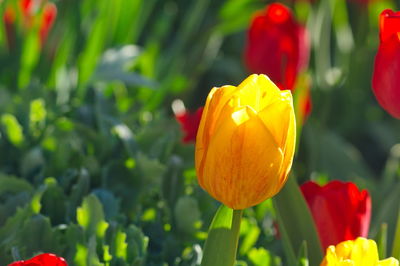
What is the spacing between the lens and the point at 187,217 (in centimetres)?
115

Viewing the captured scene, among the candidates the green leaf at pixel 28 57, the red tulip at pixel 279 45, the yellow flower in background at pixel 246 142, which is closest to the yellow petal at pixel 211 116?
the yellow flower in background at pixel 246 142

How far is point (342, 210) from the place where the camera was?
1.01m

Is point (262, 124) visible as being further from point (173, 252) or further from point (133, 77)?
point (133, 77)

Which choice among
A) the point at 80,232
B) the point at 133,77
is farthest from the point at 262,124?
the point at 133,77

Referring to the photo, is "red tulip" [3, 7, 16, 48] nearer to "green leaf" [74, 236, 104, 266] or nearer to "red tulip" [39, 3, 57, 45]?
"red tulip" [39, 3, 57, 45]

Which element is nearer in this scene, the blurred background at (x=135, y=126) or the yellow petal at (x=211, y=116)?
the yellow petal at (x=211, y=116)

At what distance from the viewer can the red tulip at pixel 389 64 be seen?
912mm

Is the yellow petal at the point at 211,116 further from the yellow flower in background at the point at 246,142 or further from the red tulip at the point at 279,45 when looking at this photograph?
the red tulip at the point at 279,45

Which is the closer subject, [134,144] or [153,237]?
[153,237]

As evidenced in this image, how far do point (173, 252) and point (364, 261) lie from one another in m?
0.38

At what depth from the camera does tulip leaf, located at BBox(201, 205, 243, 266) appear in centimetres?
85

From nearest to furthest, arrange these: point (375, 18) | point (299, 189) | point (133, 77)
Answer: point (299, 189) < point (133, 77) < point (375, 18)

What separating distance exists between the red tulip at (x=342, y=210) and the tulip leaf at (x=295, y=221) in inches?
0.9

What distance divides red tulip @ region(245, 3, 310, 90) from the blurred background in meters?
0.03
